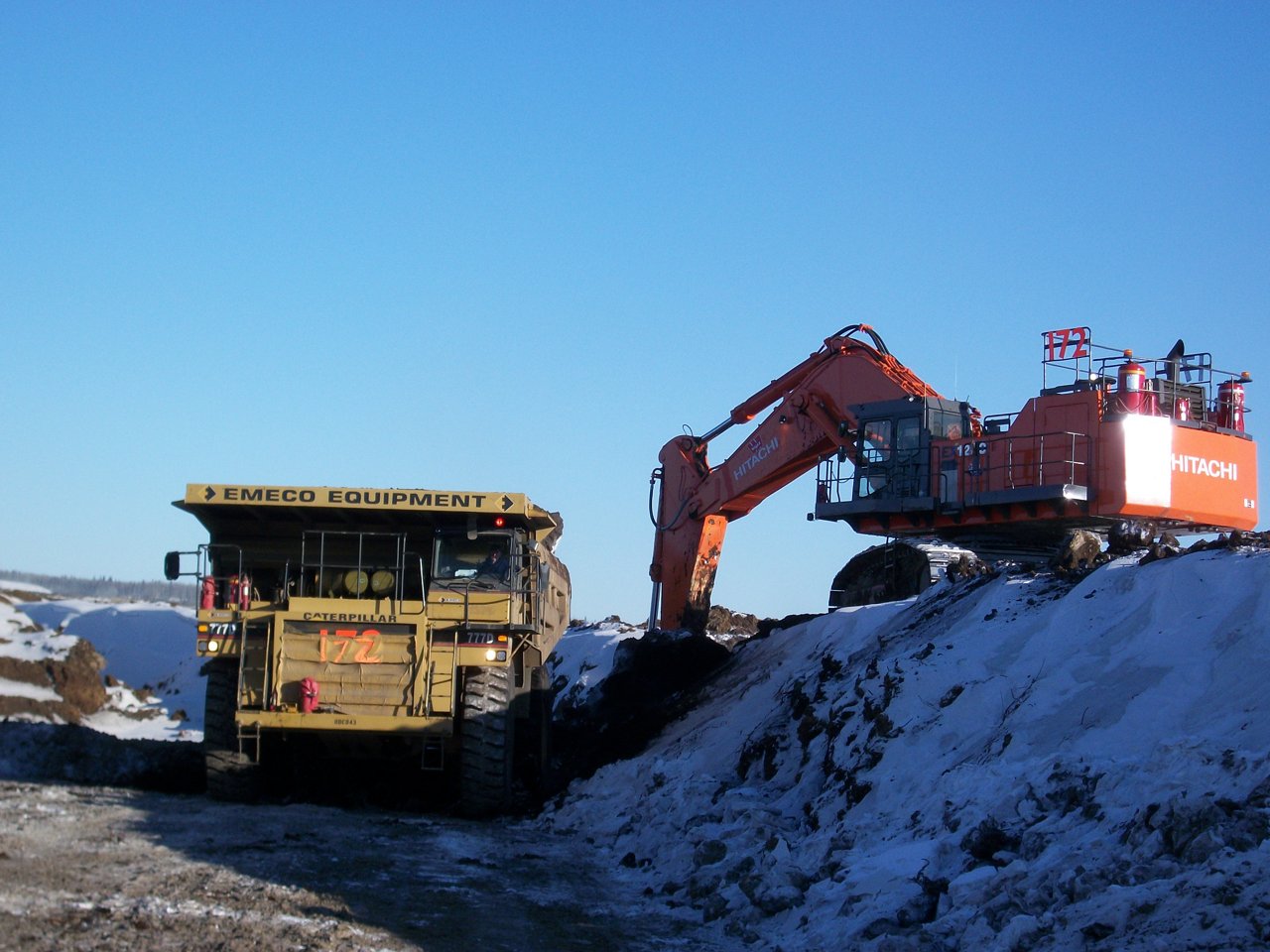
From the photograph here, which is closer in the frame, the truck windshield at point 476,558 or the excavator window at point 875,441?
the truck windshield at point 476,558

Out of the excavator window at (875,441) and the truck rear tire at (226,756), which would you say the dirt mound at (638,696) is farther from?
the truck rear tire at (226,756)

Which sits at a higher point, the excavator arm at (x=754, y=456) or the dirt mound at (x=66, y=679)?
the excavator arm at (x=754, y=456)

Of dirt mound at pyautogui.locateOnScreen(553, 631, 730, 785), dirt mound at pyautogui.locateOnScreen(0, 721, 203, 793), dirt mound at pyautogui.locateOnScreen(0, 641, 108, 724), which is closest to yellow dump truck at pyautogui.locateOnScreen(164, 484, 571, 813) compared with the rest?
dirt mound at pyautogui.locateOnScreen(0, 721, 203, 793)

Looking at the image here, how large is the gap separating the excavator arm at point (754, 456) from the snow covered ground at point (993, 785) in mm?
6116

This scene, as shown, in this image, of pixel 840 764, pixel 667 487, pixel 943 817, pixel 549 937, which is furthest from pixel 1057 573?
pixel 667 487

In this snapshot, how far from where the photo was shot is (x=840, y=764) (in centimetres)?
1269

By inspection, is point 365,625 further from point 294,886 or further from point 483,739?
point 294,886

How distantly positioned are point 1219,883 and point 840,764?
572 cm


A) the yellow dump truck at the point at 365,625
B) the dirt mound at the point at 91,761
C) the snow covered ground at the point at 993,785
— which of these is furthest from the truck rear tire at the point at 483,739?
the dirt mound at the point at 91,761

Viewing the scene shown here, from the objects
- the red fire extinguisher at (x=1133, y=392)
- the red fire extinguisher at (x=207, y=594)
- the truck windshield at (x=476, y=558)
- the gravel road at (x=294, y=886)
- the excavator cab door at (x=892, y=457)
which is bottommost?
the gravel road at (x=294, y=886)

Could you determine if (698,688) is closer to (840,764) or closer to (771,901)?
(840,764)

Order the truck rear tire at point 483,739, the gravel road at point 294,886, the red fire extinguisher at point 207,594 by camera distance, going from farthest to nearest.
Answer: the red fire extinguisher at point 207,594 → the truck rear tire at point 483,739 → the gravel road at point 294,886

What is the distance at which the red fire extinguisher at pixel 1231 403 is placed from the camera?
20.8 meters

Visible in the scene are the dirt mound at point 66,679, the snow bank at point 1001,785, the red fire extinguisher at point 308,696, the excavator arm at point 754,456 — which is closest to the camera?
the snow bank at point 1001,785
